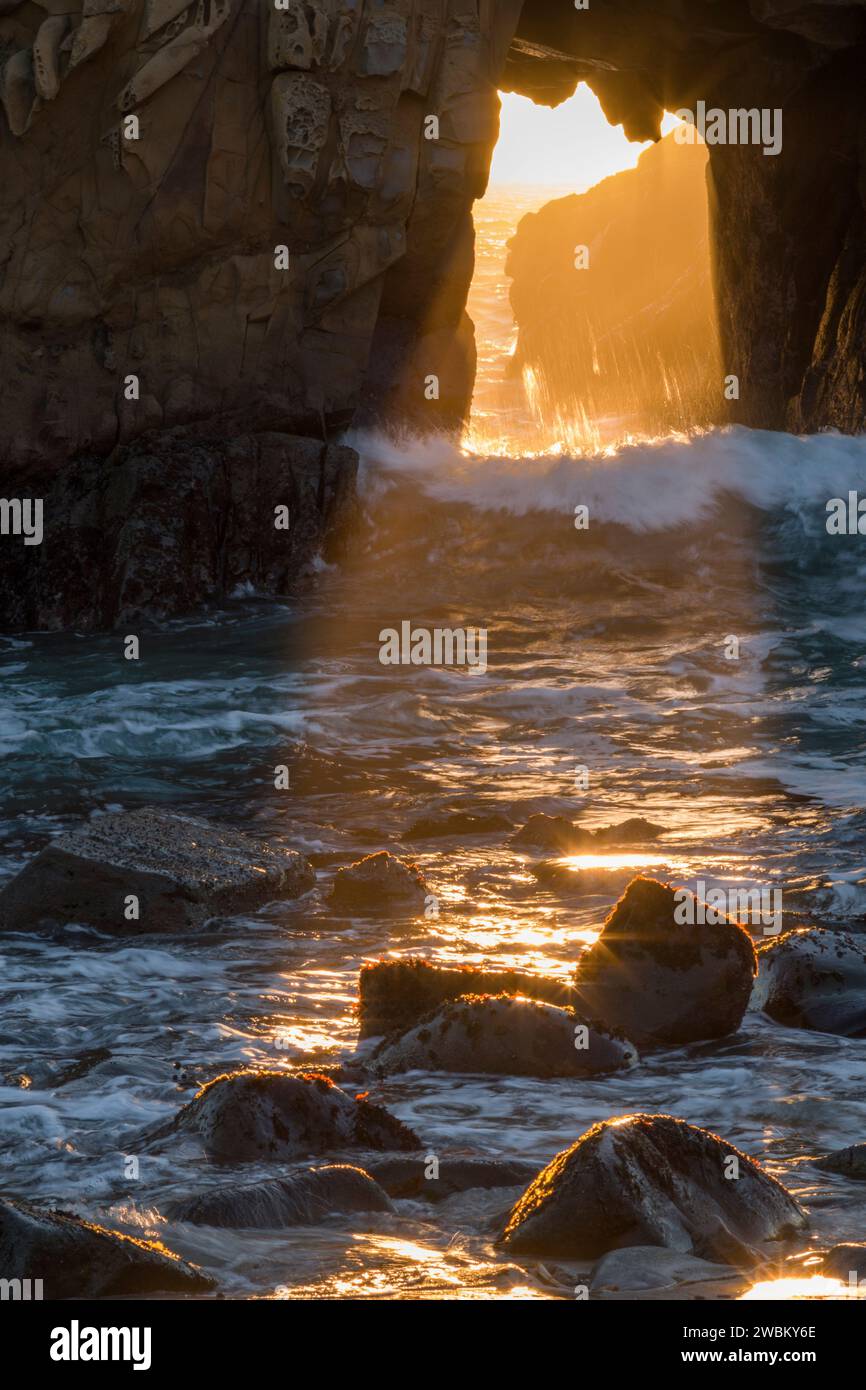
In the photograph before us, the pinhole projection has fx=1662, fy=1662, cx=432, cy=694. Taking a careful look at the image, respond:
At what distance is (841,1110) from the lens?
4555mm

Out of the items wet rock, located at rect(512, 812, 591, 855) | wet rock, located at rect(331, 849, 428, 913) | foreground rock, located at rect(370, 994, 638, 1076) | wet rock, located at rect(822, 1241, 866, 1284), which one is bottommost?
wet rock, located at rect(822, 1241, 866, 1284)

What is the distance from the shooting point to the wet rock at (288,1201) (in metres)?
3.77

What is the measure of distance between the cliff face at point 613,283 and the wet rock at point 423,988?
3138 cm

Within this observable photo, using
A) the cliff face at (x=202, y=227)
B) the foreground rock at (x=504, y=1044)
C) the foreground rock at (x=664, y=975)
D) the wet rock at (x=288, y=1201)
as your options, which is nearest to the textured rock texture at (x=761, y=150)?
the cliff face at (x=202, y=227)

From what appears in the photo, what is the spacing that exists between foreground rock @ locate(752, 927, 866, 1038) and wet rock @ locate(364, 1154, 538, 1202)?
1.54 m

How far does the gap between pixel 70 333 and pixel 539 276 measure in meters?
40.5

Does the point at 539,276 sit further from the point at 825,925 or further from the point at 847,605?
the point at 825,925

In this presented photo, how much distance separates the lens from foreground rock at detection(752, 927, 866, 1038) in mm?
5316

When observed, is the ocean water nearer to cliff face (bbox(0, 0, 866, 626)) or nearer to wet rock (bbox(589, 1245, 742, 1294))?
wet rock (bbox(589, 1245, 742, 1294))

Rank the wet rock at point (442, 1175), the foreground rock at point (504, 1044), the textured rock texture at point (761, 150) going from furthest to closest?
the textured rock texture at point (761, 150)
the foreground rock at point (504, 1044)
the wet rock at point (442, 1175)

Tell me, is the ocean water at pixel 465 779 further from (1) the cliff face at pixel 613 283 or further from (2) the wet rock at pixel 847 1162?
(1) the cliff face at pixel 613 283

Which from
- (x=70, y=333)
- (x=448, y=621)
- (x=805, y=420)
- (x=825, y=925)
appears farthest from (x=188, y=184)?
(x=825, y=925)

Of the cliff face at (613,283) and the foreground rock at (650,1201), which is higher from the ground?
the cliff face at (613,283)

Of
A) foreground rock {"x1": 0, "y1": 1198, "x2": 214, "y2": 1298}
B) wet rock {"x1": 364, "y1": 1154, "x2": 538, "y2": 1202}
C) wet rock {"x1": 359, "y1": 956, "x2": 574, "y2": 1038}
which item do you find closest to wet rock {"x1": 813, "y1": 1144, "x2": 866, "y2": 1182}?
wet rock {"x1": 364, "y1": 1154, "x2": 538, "y2": 1202}
